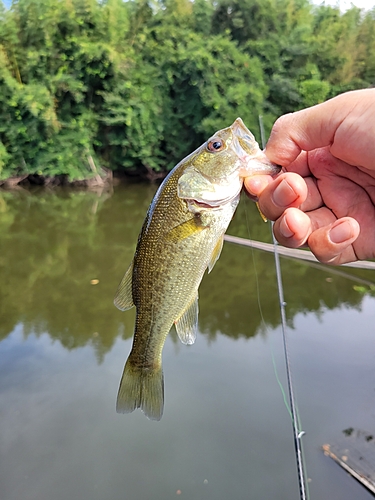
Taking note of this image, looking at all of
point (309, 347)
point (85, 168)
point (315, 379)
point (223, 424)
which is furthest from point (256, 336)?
point (85, 168)

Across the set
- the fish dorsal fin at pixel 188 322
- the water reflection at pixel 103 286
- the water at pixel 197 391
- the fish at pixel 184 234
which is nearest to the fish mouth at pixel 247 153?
the fish at pixel 184 234

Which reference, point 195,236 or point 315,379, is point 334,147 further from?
point 315,379

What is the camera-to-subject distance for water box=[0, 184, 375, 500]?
3.66 m

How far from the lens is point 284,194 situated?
1.77 m

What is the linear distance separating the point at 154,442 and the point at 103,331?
2.42 m

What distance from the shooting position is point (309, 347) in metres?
5.30

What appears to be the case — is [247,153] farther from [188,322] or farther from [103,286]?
[103,286]

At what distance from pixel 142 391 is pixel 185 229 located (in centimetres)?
78

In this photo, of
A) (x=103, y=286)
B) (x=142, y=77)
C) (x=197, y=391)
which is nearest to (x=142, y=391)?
(x=197, y=391)

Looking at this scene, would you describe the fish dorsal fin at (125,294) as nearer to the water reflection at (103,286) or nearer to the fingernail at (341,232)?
the fingernail at (341,232)

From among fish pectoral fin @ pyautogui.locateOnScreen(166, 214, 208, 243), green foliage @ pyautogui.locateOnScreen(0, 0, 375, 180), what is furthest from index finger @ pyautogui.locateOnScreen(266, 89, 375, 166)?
green foliage @ pyautogui.locateOnScreen(0, 0, 375, 180)

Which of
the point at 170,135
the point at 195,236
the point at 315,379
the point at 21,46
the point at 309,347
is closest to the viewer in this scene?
the point at 195,236

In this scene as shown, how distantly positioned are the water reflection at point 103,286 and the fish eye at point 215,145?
13.9 ft

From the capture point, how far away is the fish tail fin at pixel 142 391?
1861 millimetres
